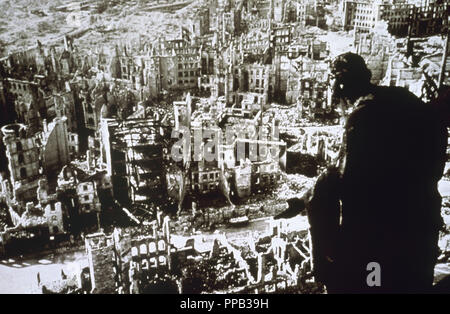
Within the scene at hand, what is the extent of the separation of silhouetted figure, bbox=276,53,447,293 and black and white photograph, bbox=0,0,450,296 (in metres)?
1.22

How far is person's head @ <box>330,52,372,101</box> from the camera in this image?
243 centimetres

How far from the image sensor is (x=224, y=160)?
13.6 ft

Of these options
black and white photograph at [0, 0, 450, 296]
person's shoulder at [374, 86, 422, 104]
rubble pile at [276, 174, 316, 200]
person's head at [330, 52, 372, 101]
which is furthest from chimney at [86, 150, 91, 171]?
person's shoulder at [374, 86, 422, 104]

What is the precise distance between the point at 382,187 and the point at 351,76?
2.12 feet

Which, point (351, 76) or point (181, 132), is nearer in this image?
point (351, 76)

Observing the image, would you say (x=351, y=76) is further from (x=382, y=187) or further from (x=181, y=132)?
(x=181, y=132)

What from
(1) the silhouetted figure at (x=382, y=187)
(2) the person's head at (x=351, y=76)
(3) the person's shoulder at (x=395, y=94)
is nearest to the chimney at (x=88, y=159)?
(1) the silhouetted figure at (x=382, y=187)

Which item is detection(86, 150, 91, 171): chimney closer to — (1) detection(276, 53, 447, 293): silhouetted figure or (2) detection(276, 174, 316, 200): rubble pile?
(2) detection(276, 174, 316, 200): rubble pile

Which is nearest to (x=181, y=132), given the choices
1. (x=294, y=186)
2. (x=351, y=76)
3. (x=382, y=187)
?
(x=294, y=186)

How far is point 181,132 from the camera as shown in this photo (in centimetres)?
403

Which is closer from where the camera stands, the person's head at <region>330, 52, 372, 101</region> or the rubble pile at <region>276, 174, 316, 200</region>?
the person's head at <region>330, 52, 372, 101</region>

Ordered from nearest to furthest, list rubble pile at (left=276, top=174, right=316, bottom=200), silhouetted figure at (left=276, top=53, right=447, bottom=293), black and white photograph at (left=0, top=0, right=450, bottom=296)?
1. silhouetted figure at (left=276, top=53, right=447, bottom=293)
2. black and white photograph at (left=0, top=0, right=450, bottom=296)
3. rubble pile at (left=276, top=174, right=316, bottom=200)
